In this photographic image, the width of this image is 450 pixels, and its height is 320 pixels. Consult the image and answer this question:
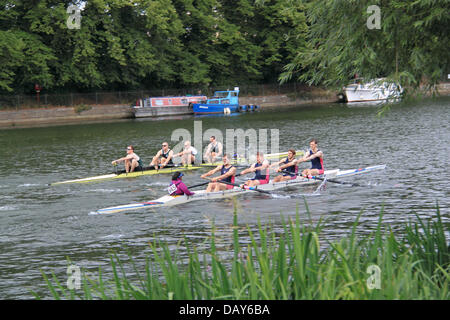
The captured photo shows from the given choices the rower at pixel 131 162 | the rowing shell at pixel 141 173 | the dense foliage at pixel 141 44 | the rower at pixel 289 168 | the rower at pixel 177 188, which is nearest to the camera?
the rower at pixel 177 188

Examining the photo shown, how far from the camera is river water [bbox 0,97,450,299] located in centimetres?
1391

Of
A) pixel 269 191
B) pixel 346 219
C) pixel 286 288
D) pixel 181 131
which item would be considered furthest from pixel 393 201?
pixel 181 131

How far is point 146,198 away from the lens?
20.6 m

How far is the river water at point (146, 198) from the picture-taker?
1391 centimetres

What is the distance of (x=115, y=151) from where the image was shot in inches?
1355

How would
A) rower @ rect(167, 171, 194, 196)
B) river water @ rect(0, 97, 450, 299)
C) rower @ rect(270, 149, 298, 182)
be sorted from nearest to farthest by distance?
river water @ rect(0, 97, 450, 299) < rower @ rect(167, 171, 194, 196) < rower @ rect(270, 149, 298, 182)

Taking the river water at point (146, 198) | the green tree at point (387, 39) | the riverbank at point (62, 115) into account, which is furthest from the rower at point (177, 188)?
the riverbank at point (62, 115)

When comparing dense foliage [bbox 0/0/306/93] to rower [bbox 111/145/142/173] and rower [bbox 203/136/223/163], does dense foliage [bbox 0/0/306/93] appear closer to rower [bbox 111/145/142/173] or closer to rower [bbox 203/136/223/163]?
rower [bbox 203/136/223/163]

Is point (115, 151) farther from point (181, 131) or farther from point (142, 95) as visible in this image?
point (142, 95)

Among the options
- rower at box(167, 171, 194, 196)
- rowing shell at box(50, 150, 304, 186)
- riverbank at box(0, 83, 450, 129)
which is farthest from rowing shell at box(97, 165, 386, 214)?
riverbank at box(0, 83, 450, 129)

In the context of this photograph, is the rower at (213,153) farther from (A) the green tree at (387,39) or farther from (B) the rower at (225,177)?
(A) the green tree at (387,39)

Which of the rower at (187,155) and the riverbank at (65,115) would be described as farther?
the riverbank at (65,115)
